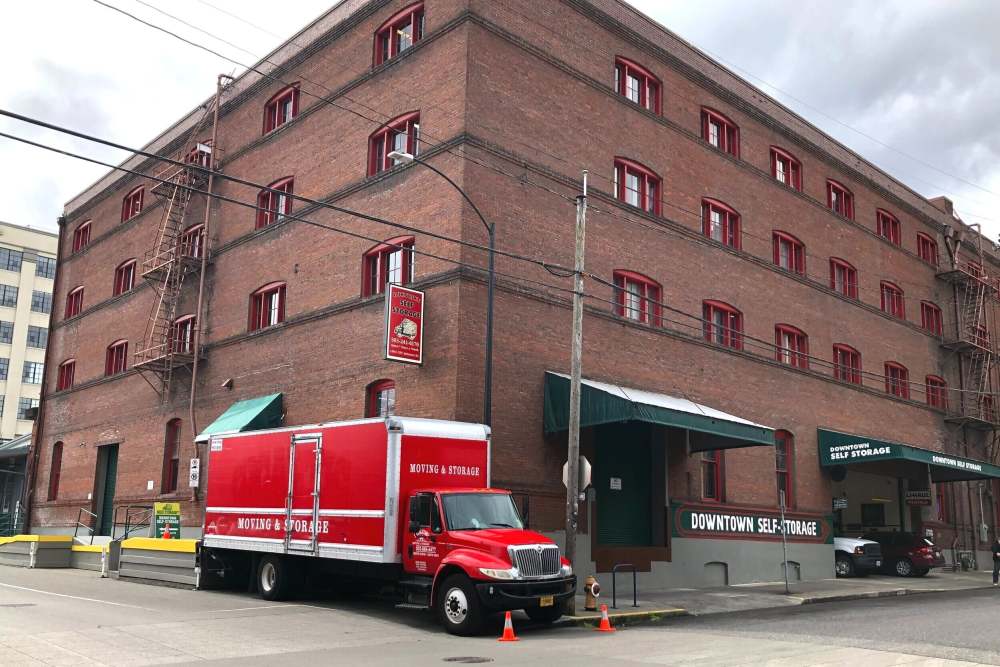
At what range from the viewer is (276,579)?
1862 centimetres

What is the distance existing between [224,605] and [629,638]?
8.08m

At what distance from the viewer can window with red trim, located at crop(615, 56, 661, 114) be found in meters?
27.1

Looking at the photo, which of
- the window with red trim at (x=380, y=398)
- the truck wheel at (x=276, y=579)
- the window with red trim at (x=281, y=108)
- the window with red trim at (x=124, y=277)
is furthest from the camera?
the window with red trim at (x=124, y=277)

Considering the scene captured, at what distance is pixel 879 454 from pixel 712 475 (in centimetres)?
641

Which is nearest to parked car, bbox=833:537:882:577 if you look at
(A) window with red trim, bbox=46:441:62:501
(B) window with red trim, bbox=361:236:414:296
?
(B) window with red trim, bbox=361:236:414:296

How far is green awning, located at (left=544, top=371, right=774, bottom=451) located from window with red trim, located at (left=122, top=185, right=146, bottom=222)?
22.3 m

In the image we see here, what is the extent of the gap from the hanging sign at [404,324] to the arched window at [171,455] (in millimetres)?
12808

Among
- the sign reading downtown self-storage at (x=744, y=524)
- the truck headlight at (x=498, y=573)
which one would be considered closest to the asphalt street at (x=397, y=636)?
the truck headlight at (x=498, y=573)

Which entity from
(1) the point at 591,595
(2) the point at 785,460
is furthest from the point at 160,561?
(2) the point at 785,460

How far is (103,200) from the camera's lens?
39906 millimetres

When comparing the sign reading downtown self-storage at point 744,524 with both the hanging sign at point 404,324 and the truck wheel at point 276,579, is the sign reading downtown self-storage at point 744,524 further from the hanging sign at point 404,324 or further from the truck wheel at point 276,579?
the truck wheel at point 276,579

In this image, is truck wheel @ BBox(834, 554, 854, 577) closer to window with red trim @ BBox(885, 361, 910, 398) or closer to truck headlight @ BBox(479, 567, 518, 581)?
window with red trim @ BBox(885, 361, 910, 398)

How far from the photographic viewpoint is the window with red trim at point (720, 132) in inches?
1182

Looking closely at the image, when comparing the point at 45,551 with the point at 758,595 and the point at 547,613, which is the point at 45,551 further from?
the point at 758,595
